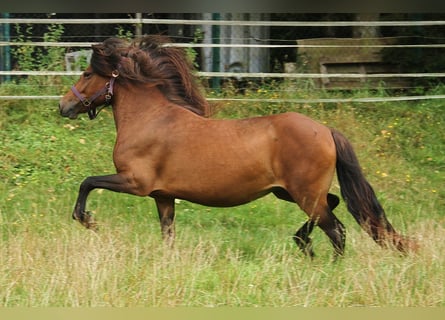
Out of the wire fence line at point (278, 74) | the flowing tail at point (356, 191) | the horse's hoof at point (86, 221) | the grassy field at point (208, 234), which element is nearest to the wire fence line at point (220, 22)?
the wire fence line at point (278, 74)

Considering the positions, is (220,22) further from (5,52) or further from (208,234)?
(208,234)

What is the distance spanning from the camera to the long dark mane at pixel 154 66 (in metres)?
7.31

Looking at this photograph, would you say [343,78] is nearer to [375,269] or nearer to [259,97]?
[259,97]

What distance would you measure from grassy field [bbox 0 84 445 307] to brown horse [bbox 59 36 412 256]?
12.1 inches

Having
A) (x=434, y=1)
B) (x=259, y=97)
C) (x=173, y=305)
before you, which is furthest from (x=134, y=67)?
(x=259, y=97)

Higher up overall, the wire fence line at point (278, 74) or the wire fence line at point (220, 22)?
the wire fence line at point (220, 22)

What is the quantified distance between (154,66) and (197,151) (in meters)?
0.97

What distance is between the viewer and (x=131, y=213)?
338 inches

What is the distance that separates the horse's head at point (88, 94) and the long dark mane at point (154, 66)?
0.20 ft

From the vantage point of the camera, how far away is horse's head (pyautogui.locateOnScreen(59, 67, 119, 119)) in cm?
729

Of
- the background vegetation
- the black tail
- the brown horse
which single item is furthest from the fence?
the black tail

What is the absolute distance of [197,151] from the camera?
22.7ft

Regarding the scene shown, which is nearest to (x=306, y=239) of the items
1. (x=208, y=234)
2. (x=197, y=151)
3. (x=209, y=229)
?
(x=208, y=234)

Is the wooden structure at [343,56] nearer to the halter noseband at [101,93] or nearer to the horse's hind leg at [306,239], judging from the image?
the halter noseband at [101,93]
